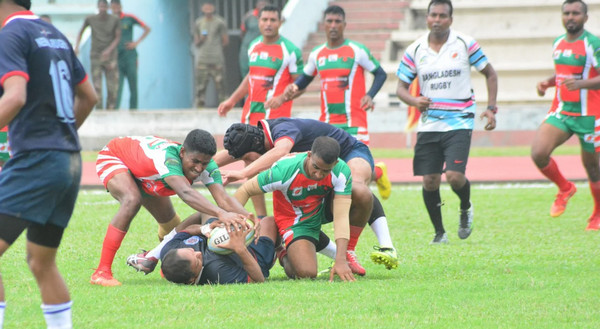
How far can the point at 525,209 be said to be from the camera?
12586 millimetres

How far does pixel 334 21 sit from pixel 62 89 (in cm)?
700

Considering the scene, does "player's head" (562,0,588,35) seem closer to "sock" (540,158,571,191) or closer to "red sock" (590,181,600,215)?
"sock" (540,158,571,191)

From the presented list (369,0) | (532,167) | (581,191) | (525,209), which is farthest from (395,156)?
(369,0)

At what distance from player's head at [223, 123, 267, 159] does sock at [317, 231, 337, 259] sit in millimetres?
896

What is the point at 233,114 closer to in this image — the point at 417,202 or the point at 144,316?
the point at 417,202

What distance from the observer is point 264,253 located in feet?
25.6

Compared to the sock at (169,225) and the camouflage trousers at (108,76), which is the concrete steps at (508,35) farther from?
the sock at (169,225)

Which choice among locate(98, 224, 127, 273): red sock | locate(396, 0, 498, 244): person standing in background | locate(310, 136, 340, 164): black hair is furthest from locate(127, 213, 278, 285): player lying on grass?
locate(396, 0, 498, 244): person standing in background

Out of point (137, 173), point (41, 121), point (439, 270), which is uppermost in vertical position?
point (41, 121)

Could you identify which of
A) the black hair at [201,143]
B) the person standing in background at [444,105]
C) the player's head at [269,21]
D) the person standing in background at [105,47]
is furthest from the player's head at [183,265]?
the person standing in background at [105,47]

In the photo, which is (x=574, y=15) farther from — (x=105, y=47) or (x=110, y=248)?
(x=105, y=47)

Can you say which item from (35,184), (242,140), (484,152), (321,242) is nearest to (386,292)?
(321,242)

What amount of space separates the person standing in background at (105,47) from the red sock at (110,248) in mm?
15251

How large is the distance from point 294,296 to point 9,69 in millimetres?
2680
